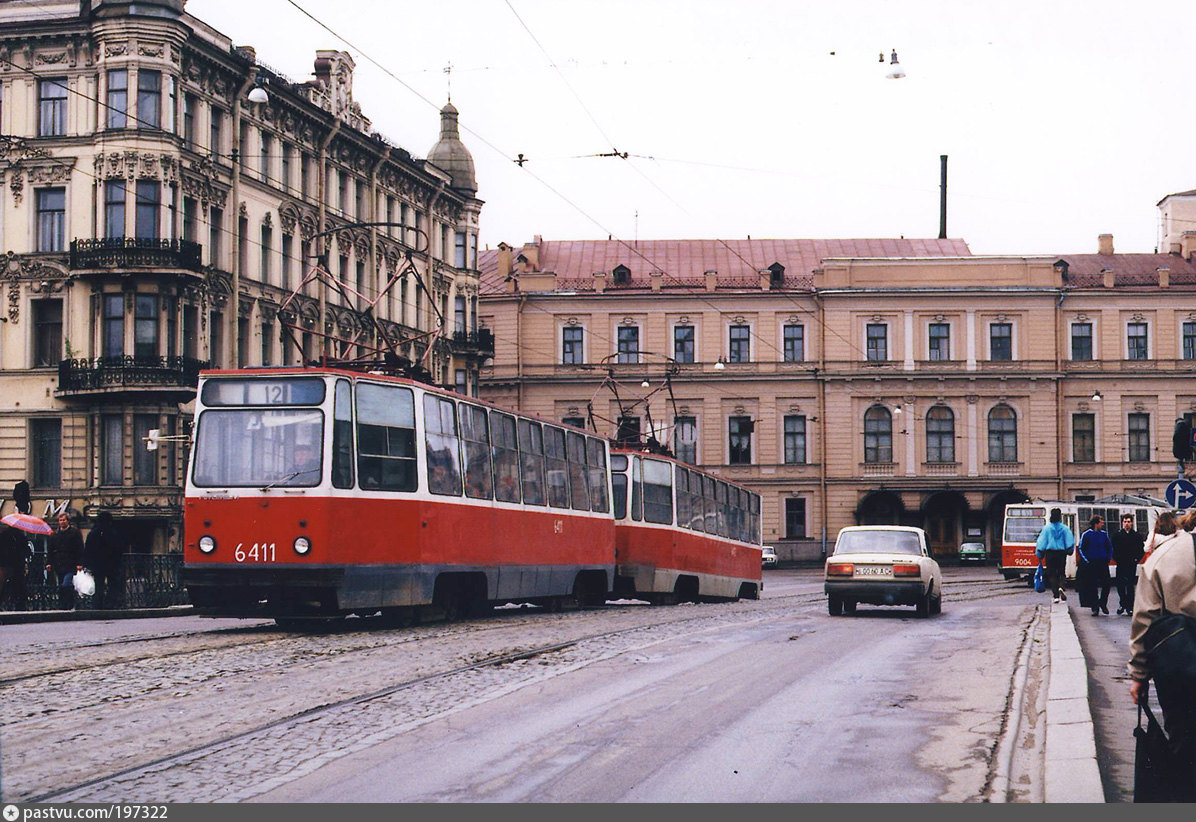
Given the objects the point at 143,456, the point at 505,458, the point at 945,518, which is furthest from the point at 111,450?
the point at 945,518

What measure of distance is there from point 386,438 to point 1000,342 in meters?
64.5

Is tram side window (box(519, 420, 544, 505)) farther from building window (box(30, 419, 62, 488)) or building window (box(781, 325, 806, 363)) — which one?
building window (box(781, 325, 806, 363))

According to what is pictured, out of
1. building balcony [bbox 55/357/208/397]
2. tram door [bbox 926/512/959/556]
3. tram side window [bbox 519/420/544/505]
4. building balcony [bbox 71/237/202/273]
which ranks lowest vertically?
tram door [bbox 926/512/959/556]

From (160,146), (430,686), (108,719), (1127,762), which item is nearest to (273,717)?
(108,719)

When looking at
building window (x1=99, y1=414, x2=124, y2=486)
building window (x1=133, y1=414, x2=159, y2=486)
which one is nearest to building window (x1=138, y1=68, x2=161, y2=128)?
building window (x1=133, y1=414, x2=159, y2=486)

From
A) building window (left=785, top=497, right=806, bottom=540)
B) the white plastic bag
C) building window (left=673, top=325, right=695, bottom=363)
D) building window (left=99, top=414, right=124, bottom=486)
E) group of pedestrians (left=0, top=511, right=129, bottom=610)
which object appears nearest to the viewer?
the white plastic bag

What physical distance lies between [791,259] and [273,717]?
251 ft

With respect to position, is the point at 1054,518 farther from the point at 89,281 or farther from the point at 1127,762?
the point at 89,281

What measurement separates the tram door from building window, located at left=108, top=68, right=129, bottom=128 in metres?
45.3

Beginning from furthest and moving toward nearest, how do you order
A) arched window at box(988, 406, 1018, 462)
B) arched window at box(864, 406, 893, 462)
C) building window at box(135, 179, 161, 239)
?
arched window at box(864, 406, 893, 462), arched window at box(988, 406, 1018, 462), building window at box(135, 179, 161, 239)

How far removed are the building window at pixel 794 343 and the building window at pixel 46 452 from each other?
42156 millimetres

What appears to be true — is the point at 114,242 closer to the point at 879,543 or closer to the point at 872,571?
the point at 879,543

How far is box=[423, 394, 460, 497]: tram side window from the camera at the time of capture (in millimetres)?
20423

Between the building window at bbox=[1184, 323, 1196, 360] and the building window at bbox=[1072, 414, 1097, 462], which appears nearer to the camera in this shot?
the building window at bbox=[1072, 414, 1097, 462]
